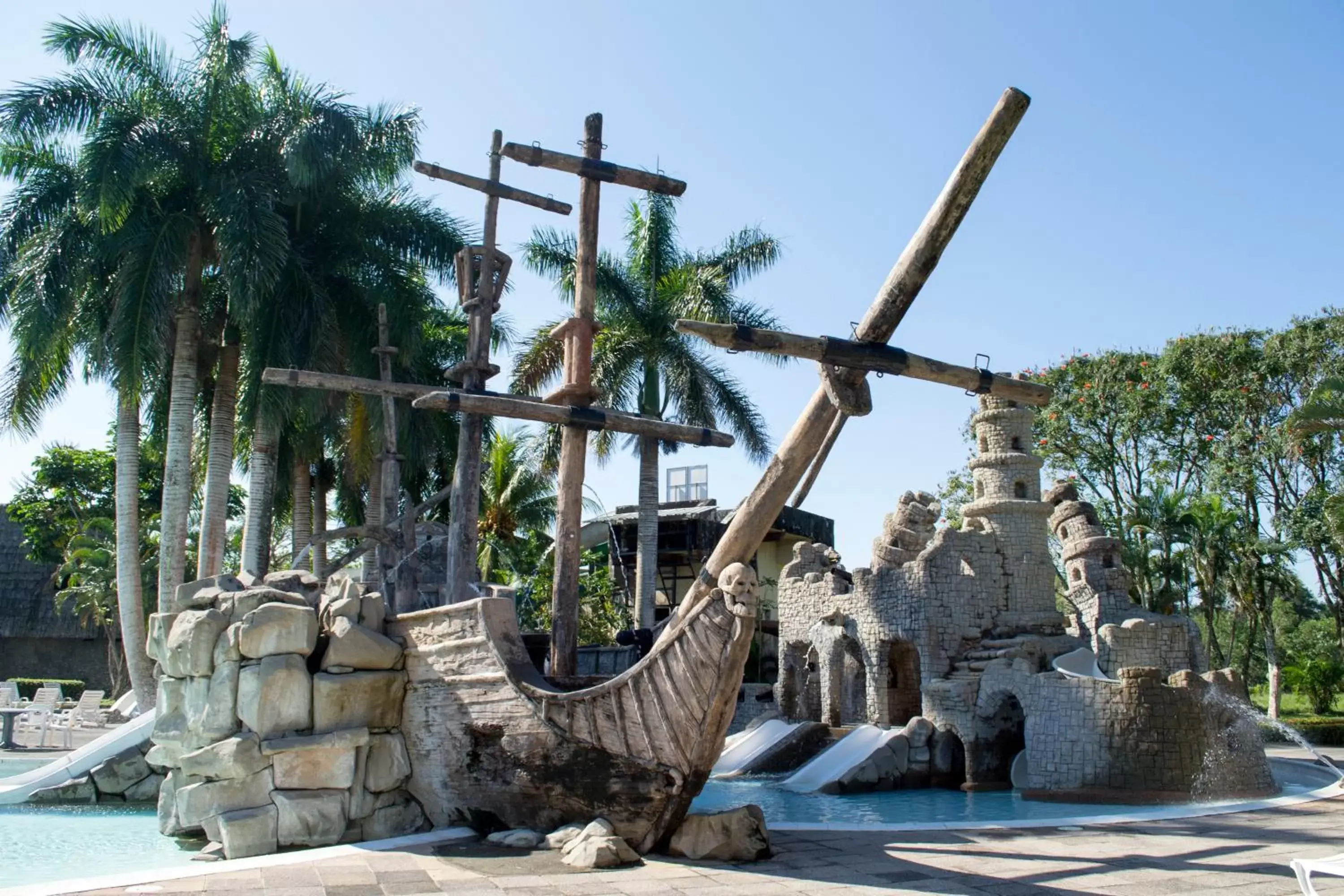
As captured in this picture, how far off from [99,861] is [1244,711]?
1262cm

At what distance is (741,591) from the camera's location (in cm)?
779

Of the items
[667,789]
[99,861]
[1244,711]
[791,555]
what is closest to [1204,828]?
[1244,711]

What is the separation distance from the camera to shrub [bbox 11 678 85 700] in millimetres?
30781

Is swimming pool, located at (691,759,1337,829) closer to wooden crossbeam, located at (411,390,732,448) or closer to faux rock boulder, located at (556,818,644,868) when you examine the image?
faux rock boulder, located at (556,818,644,868)

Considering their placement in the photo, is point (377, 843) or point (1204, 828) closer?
point (377, 843)

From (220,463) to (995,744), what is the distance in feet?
43.9

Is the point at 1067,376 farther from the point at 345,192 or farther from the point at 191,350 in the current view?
the point at 191,350

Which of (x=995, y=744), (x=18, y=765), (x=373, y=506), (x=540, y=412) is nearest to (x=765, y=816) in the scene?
(x=540, y=412)

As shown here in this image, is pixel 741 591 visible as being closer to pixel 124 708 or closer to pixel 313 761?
pixel 313 761

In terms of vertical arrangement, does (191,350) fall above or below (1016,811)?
above

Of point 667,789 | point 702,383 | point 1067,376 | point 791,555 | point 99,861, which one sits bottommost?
point 99,861

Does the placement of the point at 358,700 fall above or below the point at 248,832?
above

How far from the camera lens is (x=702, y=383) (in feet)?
76.8

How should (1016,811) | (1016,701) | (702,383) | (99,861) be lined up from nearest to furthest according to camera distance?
(99,861), (1016,811), (1016,701), (702,383)
